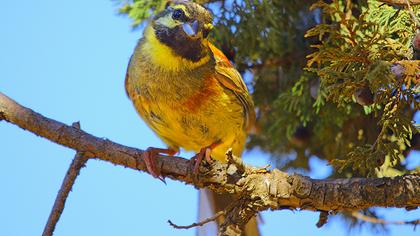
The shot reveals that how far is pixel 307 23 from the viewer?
3883mm

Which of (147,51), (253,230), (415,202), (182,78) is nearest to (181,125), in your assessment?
(182,78)

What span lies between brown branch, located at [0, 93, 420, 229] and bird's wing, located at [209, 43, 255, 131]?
661mm

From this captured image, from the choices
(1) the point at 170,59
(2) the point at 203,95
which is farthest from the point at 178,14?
(2) the point at 203,95

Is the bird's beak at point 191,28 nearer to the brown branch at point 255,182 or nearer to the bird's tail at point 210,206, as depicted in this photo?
the brown branch at point 255,182

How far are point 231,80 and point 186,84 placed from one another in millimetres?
285

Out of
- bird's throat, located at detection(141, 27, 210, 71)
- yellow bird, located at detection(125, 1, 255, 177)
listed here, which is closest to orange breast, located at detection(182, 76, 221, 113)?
yellow bird, located at detection(125, 1, 255, 177)

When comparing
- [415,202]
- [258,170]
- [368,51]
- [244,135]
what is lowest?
[415,202]

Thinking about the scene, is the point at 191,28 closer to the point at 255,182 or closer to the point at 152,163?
the point at 152,163

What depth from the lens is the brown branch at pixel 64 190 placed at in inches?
117

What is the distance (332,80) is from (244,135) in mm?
1261

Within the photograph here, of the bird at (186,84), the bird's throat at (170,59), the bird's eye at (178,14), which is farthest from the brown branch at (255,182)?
the bird's eye at (178,14)

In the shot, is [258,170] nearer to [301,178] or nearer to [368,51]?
[301,178]

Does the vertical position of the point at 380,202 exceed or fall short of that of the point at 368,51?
it falls short

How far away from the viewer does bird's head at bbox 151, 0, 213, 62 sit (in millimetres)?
3418
